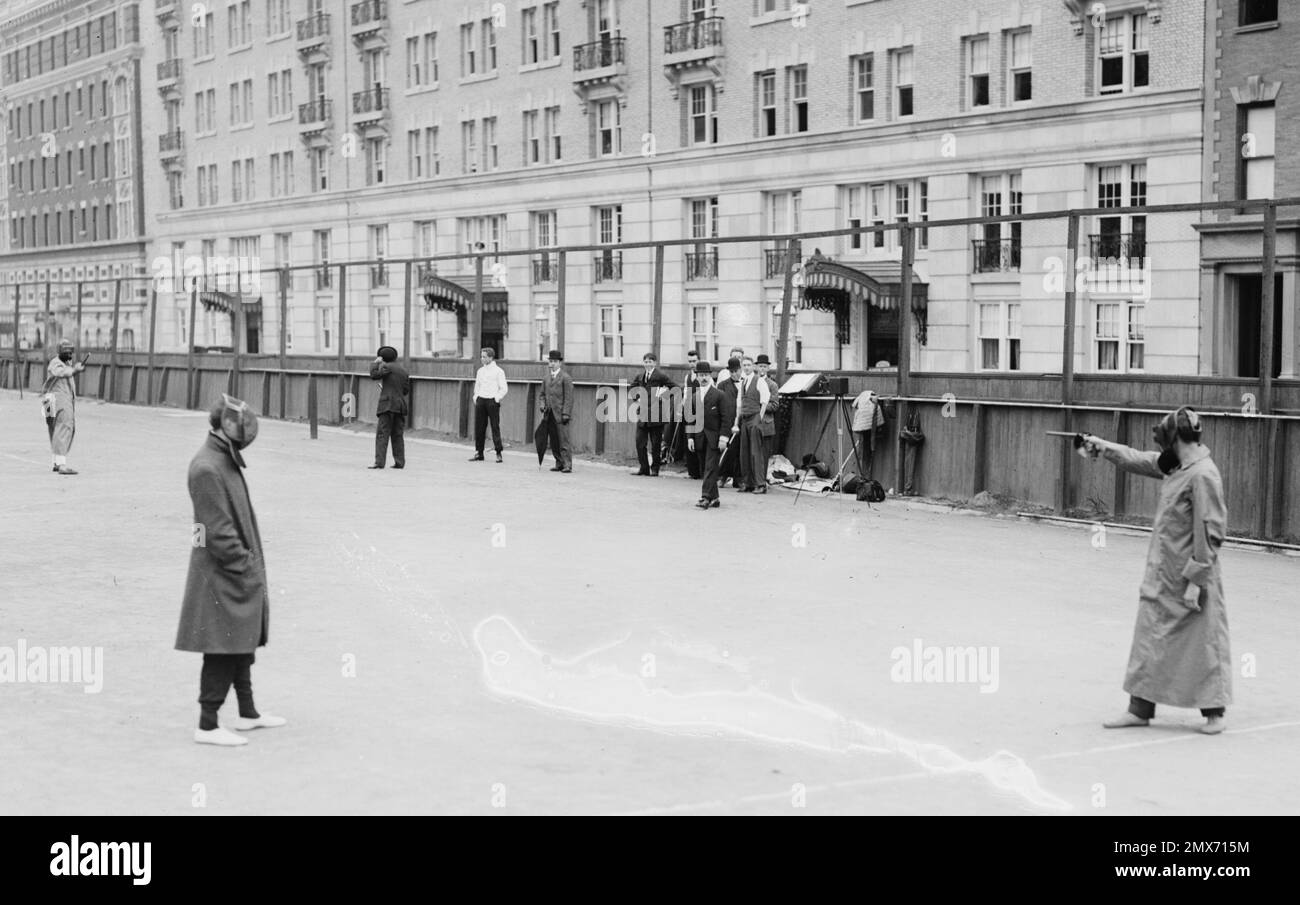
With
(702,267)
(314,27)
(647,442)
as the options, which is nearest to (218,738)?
(647,442)

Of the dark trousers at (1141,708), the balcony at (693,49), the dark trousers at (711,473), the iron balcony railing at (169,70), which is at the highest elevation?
the iron balcony railing at (169,70)

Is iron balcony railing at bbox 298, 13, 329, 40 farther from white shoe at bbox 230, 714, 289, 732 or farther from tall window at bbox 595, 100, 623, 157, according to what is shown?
white shoe at bbox 230, 714, 289, 732

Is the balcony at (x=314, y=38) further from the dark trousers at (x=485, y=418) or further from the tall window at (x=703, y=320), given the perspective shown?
the dark trousers at (x=485, y=418)

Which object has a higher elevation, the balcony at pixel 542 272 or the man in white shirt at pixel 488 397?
the balcony at pixel 542 272

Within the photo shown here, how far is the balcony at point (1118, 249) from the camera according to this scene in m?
21.9

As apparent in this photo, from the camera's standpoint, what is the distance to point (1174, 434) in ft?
32.4

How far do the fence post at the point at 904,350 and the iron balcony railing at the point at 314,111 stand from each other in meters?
48.7

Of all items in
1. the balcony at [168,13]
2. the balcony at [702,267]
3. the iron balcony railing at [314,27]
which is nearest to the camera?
the balcony at [702,267]

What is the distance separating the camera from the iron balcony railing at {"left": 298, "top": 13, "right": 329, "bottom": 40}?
68.2 meters

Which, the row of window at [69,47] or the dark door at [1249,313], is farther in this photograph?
the row of window at [69,47]

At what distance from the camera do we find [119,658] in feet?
38.1

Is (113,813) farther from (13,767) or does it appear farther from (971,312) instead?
(971,312)

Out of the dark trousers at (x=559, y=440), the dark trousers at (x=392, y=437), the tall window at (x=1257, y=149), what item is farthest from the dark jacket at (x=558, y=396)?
the tall window at (x=1257, y=149)

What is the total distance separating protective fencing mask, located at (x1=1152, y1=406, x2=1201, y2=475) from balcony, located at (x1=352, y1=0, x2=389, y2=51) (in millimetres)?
58738
